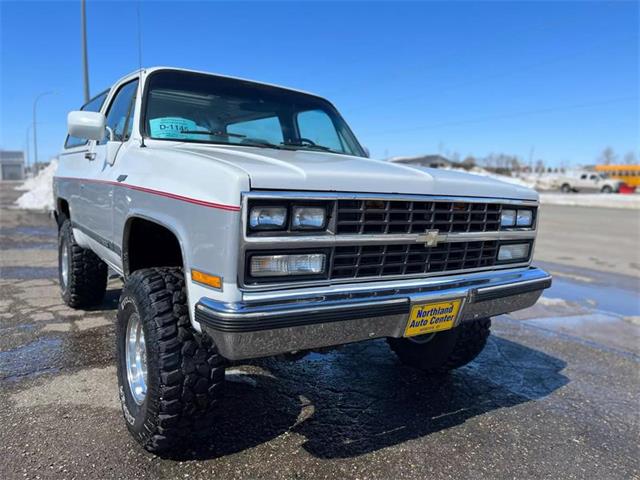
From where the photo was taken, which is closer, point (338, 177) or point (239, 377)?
point (338, 177)

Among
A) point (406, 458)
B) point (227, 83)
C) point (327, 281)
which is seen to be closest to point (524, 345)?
point (406, 458)

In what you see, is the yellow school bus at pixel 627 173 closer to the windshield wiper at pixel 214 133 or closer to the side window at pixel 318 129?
the side window at pixel 318 129

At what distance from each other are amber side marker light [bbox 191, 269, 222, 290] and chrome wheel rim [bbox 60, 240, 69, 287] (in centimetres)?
340

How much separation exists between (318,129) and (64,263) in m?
3.22

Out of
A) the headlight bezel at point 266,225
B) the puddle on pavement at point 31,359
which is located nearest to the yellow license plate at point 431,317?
the headlight bezel at point 266,225

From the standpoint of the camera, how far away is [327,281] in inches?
91.5

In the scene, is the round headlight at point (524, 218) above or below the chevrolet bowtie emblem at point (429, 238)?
above

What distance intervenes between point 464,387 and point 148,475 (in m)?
2.28

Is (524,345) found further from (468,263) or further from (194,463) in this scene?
(194,463)

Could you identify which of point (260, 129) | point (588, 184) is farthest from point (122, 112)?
point (588, 184)

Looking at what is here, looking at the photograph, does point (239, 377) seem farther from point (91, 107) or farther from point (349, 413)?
point (91, 107)

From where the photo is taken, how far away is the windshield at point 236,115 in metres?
3.28

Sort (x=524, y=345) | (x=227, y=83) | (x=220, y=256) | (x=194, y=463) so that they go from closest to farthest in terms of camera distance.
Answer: (x=220, y=256), (x=194, y=463), (x=227, y=83), (x=524, y=345)

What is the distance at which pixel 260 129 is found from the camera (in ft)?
11.8
